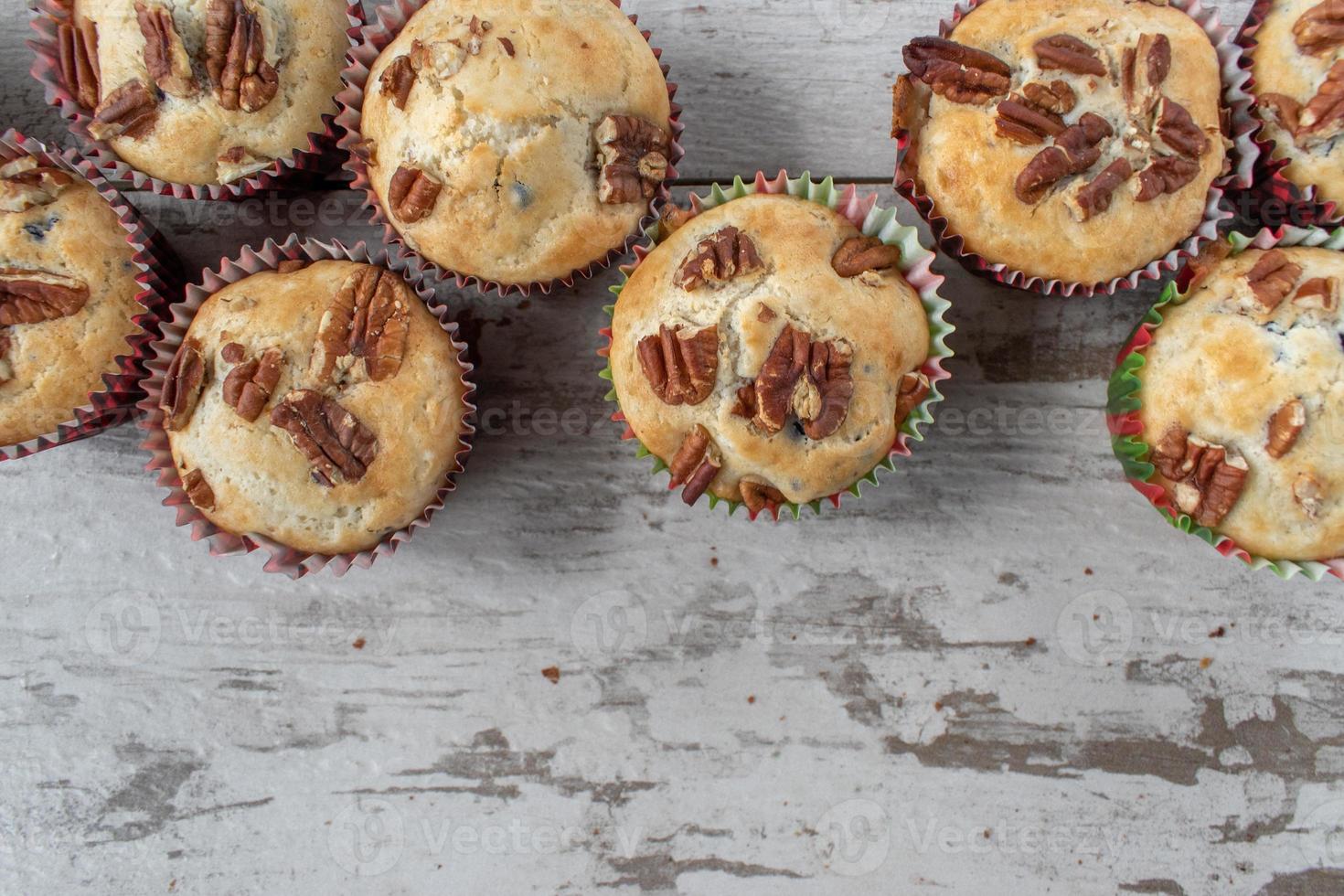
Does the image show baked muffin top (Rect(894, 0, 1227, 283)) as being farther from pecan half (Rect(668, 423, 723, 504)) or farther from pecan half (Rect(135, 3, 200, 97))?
pecan half (Rect(135, 3, 200, 97))

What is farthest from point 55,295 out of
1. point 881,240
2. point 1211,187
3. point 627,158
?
point 1211,187

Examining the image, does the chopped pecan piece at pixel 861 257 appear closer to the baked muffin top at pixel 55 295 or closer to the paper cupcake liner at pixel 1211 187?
the paper cupcake liner at pixel 1211 187

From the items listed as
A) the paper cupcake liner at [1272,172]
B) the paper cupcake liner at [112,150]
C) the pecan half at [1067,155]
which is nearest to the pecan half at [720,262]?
the pecan half at [1067,155]

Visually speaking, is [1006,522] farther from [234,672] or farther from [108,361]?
[108,361]

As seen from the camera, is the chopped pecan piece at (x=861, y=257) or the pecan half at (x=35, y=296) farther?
the pecan half at (x=35, y=296)

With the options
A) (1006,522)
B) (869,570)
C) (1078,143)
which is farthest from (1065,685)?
(1078,143)
